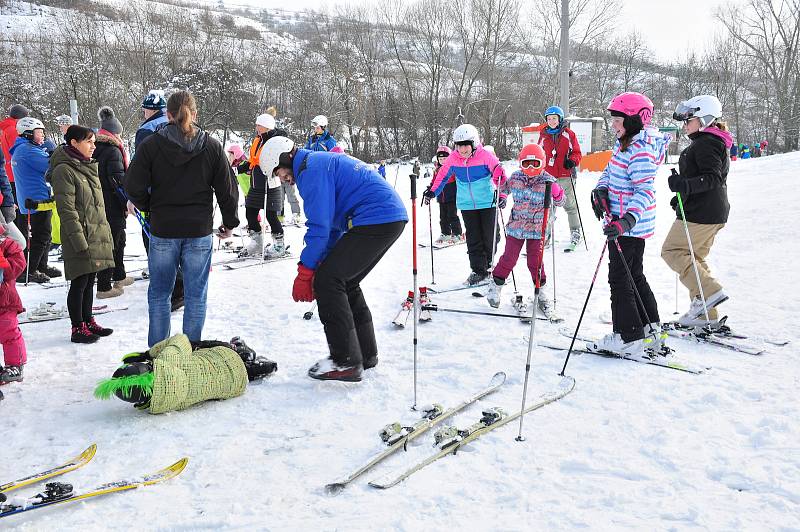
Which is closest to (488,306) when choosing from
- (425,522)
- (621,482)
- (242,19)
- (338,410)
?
(338,410)

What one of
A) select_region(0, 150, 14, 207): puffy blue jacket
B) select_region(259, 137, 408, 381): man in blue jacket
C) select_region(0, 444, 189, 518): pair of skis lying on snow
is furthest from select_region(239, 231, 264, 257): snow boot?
select_region(0, 444, 189, 518): pair of skis lying on snow

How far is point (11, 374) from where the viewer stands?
13.2 ft

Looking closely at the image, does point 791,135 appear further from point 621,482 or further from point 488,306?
point 621,482

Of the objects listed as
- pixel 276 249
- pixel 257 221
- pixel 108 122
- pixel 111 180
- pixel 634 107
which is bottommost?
pixel 276 249

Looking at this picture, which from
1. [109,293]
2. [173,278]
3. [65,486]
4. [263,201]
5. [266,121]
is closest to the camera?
[65,486]

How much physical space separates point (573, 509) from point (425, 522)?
26.0 inches

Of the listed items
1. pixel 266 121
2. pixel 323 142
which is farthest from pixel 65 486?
pixel 323 142

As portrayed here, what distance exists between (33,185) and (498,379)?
619 centimetres

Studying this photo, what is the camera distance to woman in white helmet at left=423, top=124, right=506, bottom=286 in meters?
6.77

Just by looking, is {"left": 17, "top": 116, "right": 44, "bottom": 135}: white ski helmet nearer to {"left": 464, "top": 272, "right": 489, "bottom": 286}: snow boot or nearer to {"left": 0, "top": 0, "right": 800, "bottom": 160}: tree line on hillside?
{"left": 464, "top": 272, "right": 489, "bottom": 286}: snow boot

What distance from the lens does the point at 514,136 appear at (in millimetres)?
39219

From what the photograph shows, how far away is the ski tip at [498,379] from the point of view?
4001 mm

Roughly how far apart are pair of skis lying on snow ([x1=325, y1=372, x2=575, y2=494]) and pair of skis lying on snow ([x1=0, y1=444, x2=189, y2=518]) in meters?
0.85

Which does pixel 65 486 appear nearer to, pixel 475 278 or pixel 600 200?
pixel 600 200
